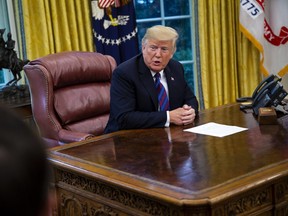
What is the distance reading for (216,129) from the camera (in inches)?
93.9

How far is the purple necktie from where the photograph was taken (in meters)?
2.72

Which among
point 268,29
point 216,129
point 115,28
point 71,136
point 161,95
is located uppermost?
point 115,28

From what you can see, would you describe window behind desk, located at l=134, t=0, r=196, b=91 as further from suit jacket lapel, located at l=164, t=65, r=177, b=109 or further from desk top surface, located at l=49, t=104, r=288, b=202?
desk top surface, located at l=49, t=104, r=288, b=202

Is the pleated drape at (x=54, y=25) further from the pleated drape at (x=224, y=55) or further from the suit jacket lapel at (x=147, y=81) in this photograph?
the suit jacket lapel at (x=147, y=81)

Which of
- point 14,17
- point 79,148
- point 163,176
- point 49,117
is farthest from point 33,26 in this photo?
point 163,176

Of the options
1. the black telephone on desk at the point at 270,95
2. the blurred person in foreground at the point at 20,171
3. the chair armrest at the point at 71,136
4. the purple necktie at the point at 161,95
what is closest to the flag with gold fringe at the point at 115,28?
the chair armrest at the point at 71,136

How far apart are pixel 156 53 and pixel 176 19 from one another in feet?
6.46

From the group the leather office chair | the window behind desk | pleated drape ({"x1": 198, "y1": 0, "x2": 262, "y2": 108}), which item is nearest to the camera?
the leather office chair

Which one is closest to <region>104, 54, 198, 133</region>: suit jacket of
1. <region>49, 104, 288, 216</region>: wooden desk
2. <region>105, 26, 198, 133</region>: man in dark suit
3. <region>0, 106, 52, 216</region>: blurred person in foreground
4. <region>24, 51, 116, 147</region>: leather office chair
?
<region>105, 26, 198, 133</region>: man in dark suit

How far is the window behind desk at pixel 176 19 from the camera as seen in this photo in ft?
14.7

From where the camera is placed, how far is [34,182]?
1.37ft

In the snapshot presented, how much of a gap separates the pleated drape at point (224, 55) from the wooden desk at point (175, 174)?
6.75 feet

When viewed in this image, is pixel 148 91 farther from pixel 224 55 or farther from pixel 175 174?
pixel 224 55

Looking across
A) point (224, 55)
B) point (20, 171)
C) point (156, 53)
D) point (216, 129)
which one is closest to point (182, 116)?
point (216, 129)
